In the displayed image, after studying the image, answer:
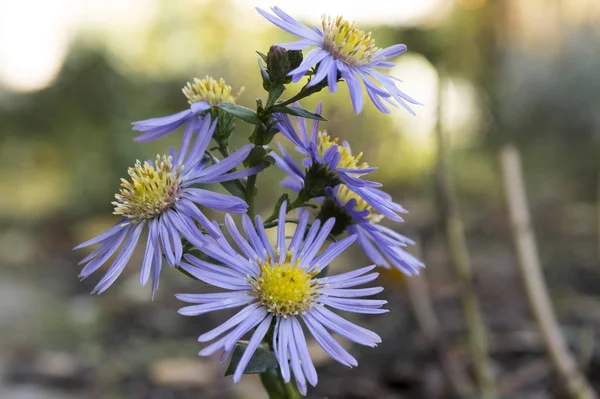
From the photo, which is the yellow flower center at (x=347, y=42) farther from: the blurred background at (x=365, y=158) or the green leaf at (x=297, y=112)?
the blurred background at (x=365, y=158)

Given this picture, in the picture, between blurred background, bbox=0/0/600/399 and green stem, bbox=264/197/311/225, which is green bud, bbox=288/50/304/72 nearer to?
green stem, bbox=264/197/311/225

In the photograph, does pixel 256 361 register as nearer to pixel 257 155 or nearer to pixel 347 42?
pixel 257 155

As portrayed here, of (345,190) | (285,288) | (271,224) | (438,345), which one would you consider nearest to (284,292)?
(285,288)

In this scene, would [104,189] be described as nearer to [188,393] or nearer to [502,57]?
[188,393]

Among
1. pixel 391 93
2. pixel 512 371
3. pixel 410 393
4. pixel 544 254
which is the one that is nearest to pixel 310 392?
pixel 410 393

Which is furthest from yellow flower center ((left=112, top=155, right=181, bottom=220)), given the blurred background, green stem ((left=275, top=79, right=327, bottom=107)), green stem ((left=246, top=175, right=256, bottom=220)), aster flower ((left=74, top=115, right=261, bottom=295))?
the blurred background

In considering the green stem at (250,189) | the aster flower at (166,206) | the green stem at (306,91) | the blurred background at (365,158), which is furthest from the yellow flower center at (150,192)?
the blurred background at (365,158)
